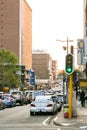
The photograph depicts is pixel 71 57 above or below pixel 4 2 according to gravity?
below

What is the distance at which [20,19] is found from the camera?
198m

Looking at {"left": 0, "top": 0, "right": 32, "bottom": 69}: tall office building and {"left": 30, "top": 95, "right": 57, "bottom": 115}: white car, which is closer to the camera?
{"left": 30, "top": 95, "right": 57, "bottom": 115}: white car

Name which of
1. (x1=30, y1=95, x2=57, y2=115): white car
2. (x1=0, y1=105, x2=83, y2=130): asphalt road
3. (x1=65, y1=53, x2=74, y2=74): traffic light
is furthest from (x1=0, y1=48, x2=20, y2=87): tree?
(x1=65, y1=53, x2=74, y2=74): traffic light

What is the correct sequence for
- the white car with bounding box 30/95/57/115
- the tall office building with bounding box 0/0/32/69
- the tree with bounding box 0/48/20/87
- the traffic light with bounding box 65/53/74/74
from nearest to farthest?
the traffic light with bounding box 65/53/74/74 < the white car with bounding box 30/95/57/115 < the tree with bounding box 0/48/20/87 < the tall office building with bounding box 0/0/32/69

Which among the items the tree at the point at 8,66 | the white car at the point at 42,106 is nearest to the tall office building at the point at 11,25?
the tree at the point at 8,66

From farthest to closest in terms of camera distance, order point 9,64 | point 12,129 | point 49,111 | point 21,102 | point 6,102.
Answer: point 9,64 → point 21,102 → point 6,102 → point 49,111 → point 12,129

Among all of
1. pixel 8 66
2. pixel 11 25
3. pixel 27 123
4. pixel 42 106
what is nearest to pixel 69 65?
pixel 27 123

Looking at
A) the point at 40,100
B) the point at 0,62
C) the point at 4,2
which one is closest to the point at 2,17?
the point at 4,2

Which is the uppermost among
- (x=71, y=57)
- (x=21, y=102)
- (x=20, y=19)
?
(x=20, y=19)

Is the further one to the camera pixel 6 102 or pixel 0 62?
pixel 0 62

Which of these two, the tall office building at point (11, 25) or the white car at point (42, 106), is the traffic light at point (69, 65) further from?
the tall office building at point (11, 25)

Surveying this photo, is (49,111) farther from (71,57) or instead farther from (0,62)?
(0,62)

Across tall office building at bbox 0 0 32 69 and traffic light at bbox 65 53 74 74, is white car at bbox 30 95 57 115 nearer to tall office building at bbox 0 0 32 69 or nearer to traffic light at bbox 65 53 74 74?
traffic light at bbox 65 53 74 74

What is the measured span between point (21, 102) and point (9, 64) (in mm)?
51339
